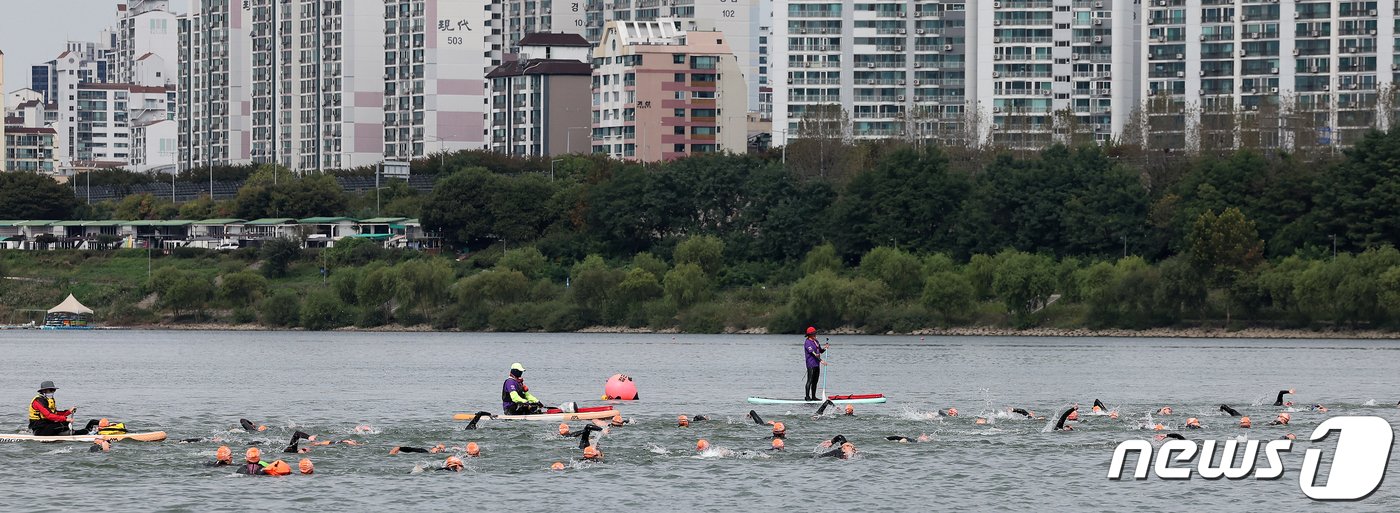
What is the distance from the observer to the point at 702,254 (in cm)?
14612

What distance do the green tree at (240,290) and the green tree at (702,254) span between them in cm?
3264

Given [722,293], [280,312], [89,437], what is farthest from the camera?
[280,312]

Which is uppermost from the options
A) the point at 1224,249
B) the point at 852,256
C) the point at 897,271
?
the point at 1224,249

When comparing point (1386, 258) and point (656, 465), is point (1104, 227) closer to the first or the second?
point (1386, 258)

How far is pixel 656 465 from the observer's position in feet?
153

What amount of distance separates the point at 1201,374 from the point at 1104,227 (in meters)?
52.6

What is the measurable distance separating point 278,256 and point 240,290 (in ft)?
34.7

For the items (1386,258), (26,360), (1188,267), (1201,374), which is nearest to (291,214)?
(26,360)

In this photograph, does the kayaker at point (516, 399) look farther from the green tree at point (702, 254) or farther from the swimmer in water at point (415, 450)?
the green tree at point (702, 254)

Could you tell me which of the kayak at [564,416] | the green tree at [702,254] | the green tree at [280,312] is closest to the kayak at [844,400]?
the kayak at [564,416]

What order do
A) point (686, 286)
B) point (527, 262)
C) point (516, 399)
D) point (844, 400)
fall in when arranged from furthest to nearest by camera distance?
point (527, 262) < point (686, 286) < point (844, 400) < point (516, 399)

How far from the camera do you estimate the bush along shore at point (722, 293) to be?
4978 inches

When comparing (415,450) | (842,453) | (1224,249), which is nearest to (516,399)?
(415,450)

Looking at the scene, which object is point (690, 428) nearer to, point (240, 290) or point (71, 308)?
point (240, 290)
